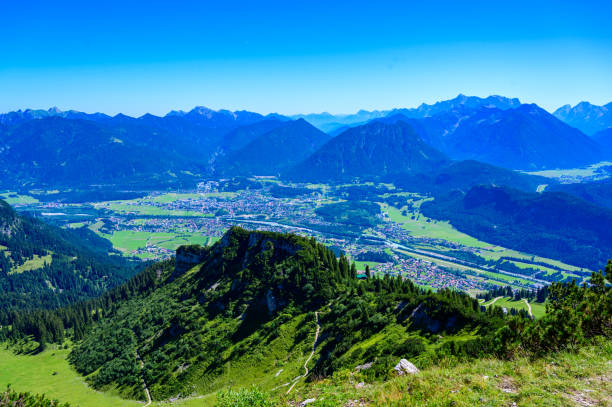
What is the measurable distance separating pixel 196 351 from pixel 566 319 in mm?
78877

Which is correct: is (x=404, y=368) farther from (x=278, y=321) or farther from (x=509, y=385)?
(x=278, y=321)

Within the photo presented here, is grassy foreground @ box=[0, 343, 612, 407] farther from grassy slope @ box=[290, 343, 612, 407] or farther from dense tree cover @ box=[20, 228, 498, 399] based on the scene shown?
dense tree cover @ box=[20, 228, 498, 399]

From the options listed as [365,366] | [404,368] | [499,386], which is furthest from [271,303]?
[499,386]

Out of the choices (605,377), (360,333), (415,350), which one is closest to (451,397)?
(605,377)

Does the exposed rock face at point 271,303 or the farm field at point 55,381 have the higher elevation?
the exposed rock face at point 271,303

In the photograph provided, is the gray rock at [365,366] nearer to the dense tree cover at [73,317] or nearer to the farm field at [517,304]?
the farm field at [517,304]

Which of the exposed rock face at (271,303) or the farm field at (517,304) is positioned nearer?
the exposed rock face at (271,303)

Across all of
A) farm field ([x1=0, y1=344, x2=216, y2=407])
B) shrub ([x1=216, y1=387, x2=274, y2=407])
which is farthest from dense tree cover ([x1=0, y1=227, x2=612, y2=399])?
shrub ([x1=216, y1=387, x2=274, y2=407])

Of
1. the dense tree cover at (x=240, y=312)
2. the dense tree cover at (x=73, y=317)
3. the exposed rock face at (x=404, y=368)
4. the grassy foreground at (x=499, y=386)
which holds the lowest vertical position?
the dense tree cover at (x=73, y=317)

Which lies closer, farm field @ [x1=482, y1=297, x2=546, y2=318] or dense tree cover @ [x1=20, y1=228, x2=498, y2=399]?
dense tree cover @ [x1=20, y1=228, x2=498, y2=399]

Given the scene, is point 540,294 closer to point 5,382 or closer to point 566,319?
point 566,319

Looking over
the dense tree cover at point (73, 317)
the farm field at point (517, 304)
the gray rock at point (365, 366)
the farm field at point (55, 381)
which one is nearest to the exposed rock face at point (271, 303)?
the farm field at point (55, 381)

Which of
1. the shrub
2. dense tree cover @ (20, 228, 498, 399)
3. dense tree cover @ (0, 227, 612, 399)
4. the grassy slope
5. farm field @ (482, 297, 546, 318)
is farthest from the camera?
farm field @ (482, 297, 546, 318)

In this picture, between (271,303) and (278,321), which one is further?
(271,303)
